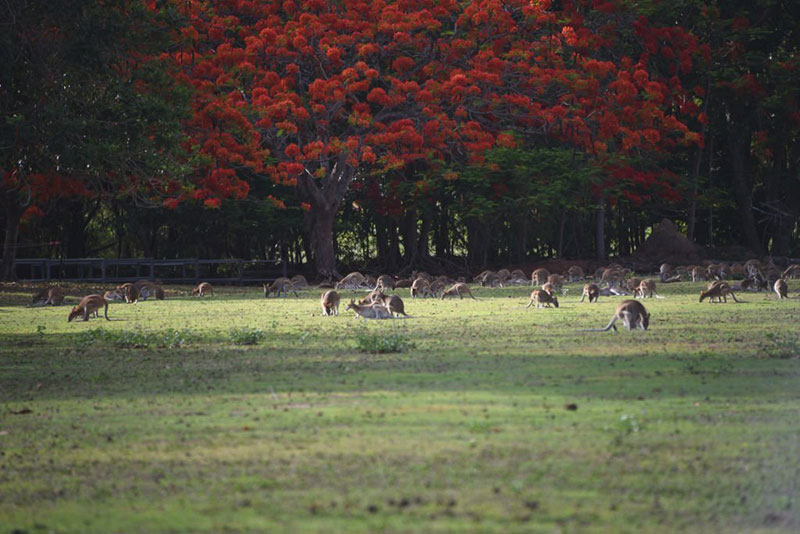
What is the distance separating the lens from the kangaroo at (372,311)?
58.9 ft

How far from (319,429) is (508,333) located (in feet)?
25.1

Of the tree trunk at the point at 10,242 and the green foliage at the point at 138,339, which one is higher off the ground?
the tree trunk at the point at 10,242

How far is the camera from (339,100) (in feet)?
104

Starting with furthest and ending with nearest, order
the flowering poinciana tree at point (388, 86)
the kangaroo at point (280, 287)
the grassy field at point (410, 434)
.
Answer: the flowering poinciana tree at point (388, 86)
the kangaroo at point (280, 287)
the grassy field at point (410, 434)

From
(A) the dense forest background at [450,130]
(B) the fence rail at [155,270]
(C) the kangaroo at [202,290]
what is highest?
(A) the dense forest background at [450,130]

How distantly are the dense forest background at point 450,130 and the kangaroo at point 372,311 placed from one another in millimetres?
5843

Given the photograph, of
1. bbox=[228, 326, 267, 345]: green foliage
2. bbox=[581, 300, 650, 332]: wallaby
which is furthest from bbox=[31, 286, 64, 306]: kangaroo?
bbox=[581, 300, 650, 332]: wallaby

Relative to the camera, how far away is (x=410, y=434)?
23.9 ft

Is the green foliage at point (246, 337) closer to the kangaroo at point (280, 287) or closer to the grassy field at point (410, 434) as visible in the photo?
the grassy field at point (410, 434)

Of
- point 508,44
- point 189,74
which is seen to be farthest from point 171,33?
point 508,44

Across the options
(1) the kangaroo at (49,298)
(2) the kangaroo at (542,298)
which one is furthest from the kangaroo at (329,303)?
(1) the kangaroo at (49,298)

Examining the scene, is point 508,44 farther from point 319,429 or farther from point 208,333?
point 319,429

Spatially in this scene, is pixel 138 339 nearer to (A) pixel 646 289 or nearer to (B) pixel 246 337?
(B) pixel 246 337

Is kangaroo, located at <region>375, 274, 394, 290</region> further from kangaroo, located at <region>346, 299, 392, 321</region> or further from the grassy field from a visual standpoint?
the grassy field
